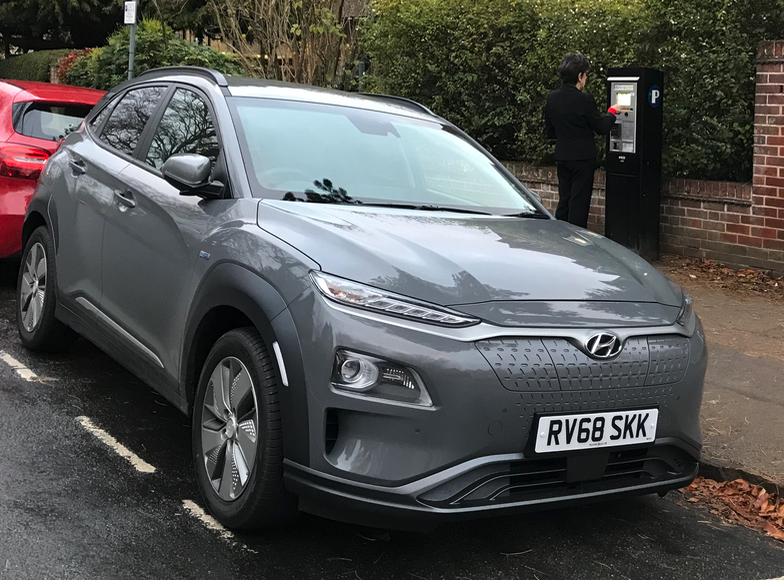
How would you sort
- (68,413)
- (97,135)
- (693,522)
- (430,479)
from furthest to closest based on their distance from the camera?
(97,135) < (68,413) < (693,522) < (430,479)

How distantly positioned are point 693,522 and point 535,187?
7144 millimetres

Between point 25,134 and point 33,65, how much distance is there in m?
21.4

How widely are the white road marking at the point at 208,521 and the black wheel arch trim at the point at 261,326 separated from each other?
375 mm

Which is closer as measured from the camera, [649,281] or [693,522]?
[649,281]

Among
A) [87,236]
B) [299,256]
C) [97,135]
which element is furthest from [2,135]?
[299,256]

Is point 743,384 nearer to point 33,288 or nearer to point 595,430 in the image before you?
point 595,430

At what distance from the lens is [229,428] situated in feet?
12.7

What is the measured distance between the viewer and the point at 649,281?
13.3 feet

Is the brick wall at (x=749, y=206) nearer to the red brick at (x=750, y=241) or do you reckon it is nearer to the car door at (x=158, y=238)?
the red brick at (x=750, y=241)

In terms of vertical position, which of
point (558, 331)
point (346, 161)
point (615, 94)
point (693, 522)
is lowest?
point (693, 522)

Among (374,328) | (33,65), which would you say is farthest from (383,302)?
(33,65)

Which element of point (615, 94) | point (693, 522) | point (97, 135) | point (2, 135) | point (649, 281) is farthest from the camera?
point (615, 94)

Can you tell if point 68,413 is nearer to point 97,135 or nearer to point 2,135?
point 97,135

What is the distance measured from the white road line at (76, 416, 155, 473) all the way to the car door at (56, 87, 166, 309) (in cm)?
59
